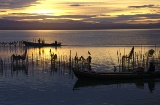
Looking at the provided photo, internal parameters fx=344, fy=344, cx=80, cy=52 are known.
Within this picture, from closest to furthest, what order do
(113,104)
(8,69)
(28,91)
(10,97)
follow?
1. (113,104)
2. (10,97)
3. (28,91)
4. (8,69)

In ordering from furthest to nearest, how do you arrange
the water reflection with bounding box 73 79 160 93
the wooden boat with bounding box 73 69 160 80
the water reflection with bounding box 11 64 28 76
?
the water reflection with bounding box 11 64 28 76 → the wooden boat with bounding box 73 69 160 80 → the water reflection with bounding box 73 79 160 93

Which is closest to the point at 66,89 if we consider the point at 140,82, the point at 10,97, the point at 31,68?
the point at 10,97

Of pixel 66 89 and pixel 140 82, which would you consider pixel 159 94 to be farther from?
pixel 66 89

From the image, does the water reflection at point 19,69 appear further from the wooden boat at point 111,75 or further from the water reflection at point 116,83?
the water reflection at point 116,83

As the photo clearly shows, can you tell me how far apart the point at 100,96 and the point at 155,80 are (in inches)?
261

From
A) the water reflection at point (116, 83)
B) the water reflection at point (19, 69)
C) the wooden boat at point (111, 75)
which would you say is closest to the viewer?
the water reflection at point (116, 83)

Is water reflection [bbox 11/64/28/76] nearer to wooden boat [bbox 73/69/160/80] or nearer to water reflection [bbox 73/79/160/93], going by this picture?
wooden boat [bbox 73/69/160/80]

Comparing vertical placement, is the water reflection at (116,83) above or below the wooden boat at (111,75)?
below

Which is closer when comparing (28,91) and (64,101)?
(64,101)

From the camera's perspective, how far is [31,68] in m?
30.9

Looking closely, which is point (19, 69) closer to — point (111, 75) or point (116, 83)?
point (111, 75)

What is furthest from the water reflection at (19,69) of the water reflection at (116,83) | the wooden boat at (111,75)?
the water reflection at (116,83)

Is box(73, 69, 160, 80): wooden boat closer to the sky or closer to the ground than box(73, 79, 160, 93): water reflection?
closer to the sky

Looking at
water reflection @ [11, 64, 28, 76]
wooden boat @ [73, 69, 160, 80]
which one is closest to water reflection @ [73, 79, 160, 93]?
wooden boat @ [73, 69, 160, 80]
